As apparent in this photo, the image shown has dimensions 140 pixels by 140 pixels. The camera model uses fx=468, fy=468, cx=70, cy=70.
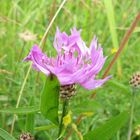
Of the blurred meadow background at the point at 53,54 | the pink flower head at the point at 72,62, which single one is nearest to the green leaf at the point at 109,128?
the blurred meadow background at the point at 53,54

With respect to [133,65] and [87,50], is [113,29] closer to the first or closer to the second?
[87,50]

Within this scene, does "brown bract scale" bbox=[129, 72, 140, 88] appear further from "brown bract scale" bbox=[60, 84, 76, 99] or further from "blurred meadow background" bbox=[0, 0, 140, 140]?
"brown bract scale" bbox=[60, 84, 76, 99]

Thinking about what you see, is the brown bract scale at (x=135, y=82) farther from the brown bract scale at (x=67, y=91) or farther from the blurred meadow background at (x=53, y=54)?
the brown bract scale at (x=67, y=91)

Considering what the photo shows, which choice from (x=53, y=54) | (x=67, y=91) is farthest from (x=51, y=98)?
(x=53, y=54)

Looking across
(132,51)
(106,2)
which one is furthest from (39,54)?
(132,51)

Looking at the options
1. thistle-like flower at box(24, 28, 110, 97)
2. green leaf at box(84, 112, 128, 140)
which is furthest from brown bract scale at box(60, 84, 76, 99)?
green leaf at box(84, 112, 128, 140)

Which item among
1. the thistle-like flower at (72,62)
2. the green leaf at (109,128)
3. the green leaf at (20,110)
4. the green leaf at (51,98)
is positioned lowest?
the green leaf at (109,128)

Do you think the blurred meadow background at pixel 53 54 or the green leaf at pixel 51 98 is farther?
the blurred meadow background at pixel 53 54
